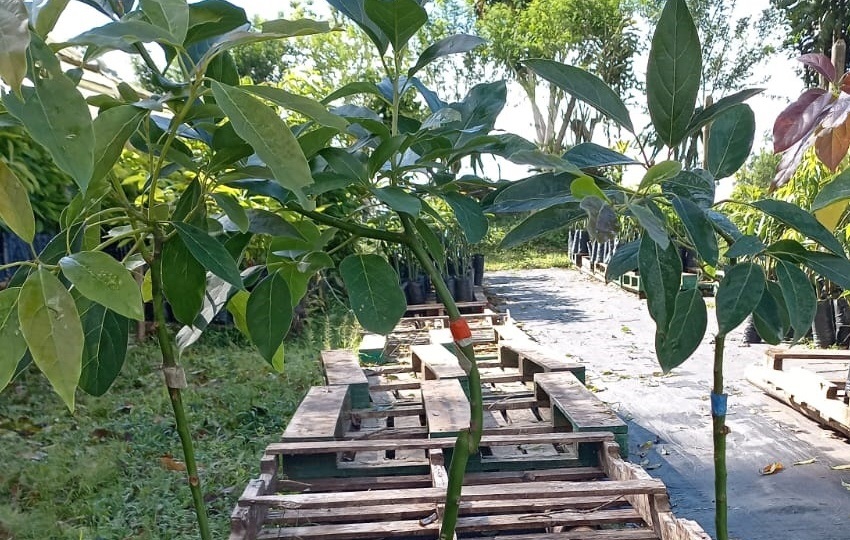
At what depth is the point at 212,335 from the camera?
5680mm

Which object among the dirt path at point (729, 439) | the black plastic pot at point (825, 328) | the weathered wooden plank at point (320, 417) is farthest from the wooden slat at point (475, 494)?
the black plastic pot at point (825, 328)

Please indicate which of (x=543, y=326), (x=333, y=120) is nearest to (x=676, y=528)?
(x=333, y=120)

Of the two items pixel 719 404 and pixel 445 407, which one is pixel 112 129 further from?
pixel 445 407

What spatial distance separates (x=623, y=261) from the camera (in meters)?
0.60

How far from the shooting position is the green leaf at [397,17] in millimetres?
577

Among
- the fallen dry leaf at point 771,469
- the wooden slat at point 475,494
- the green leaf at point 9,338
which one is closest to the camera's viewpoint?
the green leaf at point 9,338

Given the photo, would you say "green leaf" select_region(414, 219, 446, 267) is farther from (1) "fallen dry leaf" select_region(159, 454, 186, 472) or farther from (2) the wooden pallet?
(2) the wooden pallet

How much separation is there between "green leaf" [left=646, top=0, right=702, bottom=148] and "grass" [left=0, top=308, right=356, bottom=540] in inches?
94.6

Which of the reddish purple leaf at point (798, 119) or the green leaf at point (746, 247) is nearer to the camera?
the green leaf at point (746, 247)

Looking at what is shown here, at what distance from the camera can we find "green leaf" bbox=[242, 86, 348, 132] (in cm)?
45

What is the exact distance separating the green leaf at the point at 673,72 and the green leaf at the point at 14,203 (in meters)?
0.45

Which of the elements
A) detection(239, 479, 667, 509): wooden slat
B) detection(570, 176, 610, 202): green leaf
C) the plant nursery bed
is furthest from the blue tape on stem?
detection(239, 479, 667, 509): wooden slat

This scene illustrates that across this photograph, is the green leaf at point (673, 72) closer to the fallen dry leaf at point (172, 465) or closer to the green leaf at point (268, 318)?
the green leaf at point (268, 318)

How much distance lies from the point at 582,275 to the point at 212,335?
24.1 feet
